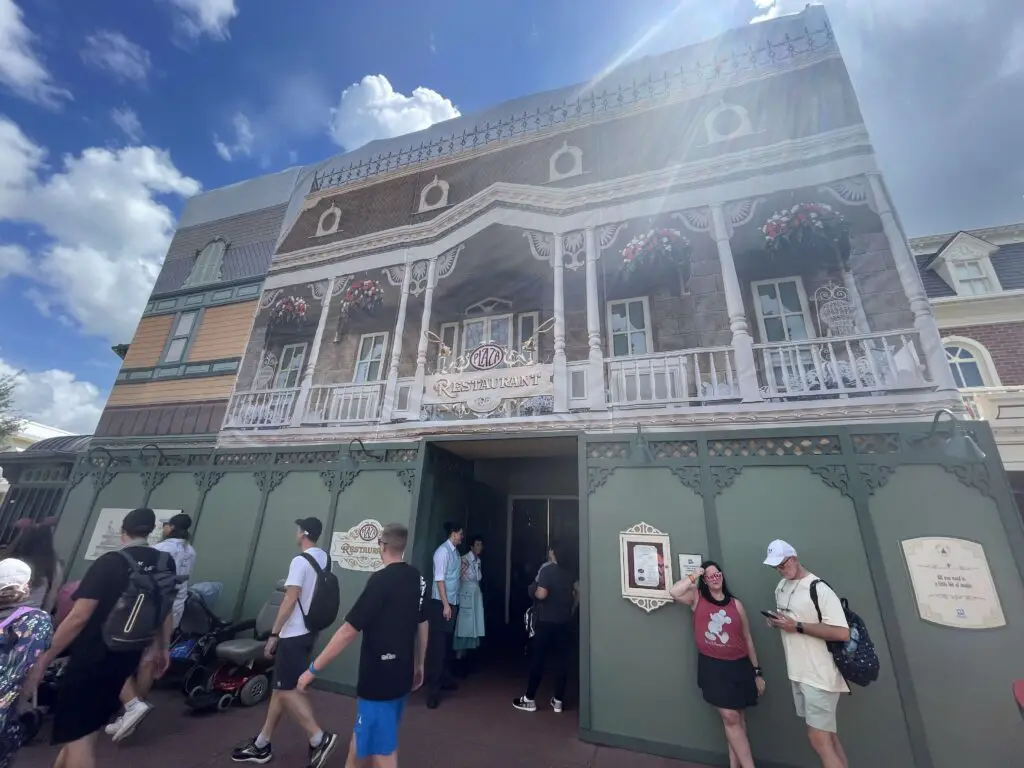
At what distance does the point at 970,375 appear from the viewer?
32.2ft

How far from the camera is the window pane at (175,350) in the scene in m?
9.83

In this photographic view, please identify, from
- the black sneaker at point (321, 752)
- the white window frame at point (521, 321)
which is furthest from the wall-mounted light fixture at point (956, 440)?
the black sneaker at point (321, 752)

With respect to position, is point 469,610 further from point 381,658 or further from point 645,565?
point 381,658

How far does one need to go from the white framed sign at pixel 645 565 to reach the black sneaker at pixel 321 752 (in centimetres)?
339

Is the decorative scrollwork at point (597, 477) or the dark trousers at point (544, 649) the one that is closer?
the dark trousers at point (544, 649)

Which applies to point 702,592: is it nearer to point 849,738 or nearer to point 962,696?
point 849,738

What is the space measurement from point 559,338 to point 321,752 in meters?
5.53

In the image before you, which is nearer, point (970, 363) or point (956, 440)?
point (956, 440)

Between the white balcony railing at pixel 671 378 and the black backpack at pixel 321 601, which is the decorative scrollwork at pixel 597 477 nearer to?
the white balcony railing at pixel 671 378

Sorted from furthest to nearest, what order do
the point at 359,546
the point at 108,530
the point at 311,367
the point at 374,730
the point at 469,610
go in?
the point at 108,530 → the point at 311,367 → the point at 359,546 → the point at 469,610 → the point at 374,730

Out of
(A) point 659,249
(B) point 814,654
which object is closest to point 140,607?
(B) point 814,654

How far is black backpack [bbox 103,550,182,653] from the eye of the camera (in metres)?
3.11

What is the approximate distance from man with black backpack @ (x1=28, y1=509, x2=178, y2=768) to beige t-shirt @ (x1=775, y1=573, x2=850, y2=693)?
546 centimetres

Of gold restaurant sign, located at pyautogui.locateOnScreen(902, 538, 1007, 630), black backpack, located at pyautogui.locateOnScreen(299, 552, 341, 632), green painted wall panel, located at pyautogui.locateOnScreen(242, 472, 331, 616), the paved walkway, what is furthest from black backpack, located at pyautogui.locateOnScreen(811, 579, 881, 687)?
green painted wall panel, located at pyautogui.locateOnScreen(242, 472, 331, 616)
